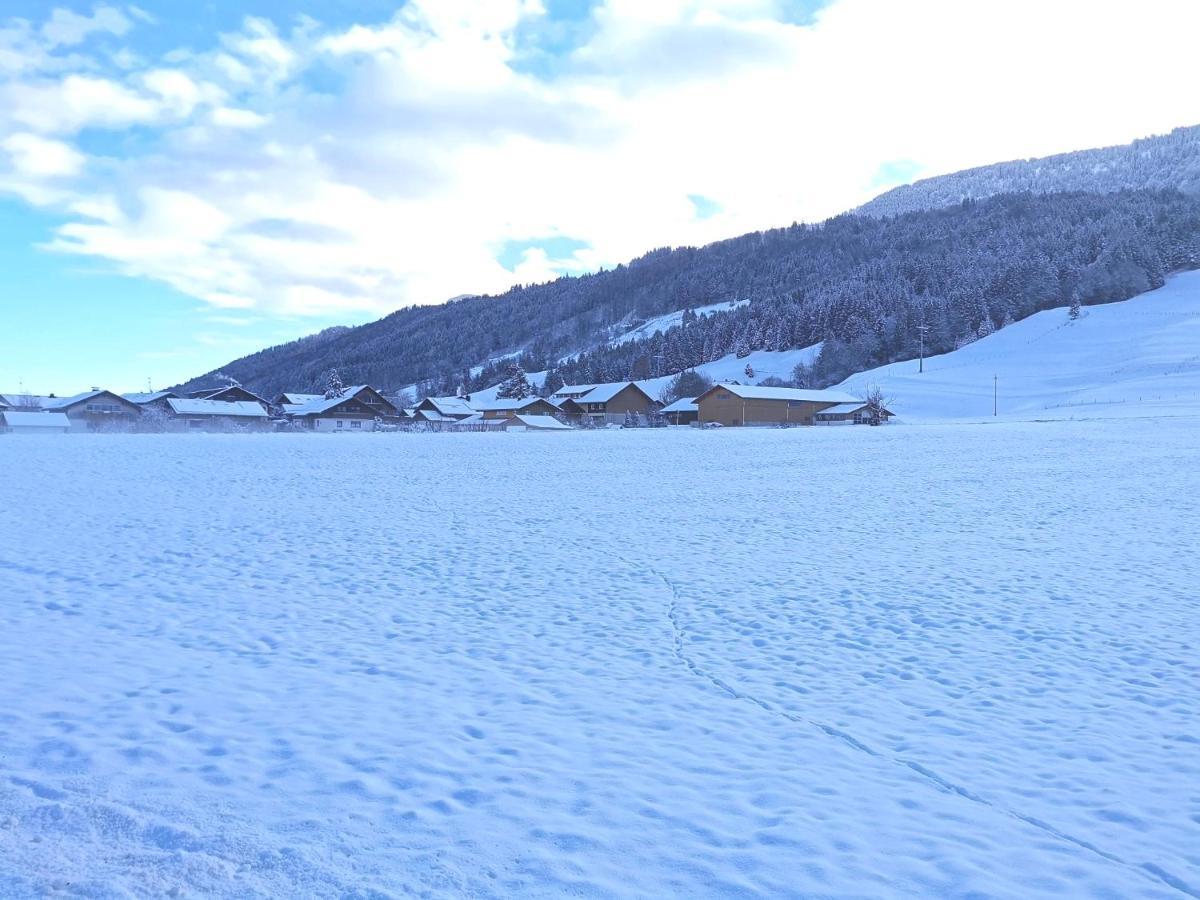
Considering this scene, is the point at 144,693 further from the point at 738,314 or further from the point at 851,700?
the point at 738,314

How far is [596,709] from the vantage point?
682cm

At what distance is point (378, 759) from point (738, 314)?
544 ft

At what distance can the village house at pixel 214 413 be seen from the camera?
82.9m

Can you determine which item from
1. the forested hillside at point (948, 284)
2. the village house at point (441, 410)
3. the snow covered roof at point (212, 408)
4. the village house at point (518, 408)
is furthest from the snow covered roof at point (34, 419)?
the forested hillside at point (948, 284)

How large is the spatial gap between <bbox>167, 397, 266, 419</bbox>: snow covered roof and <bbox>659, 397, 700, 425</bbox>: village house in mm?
52419

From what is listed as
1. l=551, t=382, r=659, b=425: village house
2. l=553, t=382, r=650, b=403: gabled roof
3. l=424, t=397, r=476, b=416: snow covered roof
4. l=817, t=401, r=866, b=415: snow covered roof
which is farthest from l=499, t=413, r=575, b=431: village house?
l=817, t=401, r=866, b=415: snow covered roof

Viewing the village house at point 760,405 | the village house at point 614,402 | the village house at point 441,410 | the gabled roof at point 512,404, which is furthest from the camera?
the village house at point 614,402

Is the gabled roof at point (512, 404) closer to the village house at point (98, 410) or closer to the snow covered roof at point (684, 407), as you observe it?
the snow covered roof at point (684, 407)

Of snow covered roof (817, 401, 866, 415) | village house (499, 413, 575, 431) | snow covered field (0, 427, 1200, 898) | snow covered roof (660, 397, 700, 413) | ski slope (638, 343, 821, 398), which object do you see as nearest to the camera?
snow covered field (0, 427, 1200, 898)

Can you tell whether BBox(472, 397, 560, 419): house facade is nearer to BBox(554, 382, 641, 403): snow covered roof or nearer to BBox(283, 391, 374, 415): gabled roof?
BBox(554, 382, 641, 403): snow covered roof

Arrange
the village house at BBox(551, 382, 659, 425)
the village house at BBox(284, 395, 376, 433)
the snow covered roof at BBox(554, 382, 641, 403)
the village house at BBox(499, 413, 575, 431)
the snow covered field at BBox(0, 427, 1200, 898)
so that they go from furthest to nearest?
the snow covered roof at BBox(554, 382, 641, 403) < the village house at BBox(551, 382, 659, 425) < the village house at BBox(499, 413, 575, 431) < the village house at BBox(284, 395, 376, 433) < the snow covered field at BBox(0, 427, 1200, 898)

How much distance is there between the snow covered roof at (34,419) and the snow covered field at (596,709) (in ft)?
232

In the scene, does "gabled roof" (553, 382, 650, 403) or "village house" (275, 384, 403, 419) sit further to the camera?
"gabled roof" (553, 382, 650, 403)

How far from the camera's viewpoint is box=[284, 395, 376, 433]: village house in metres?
88.4
